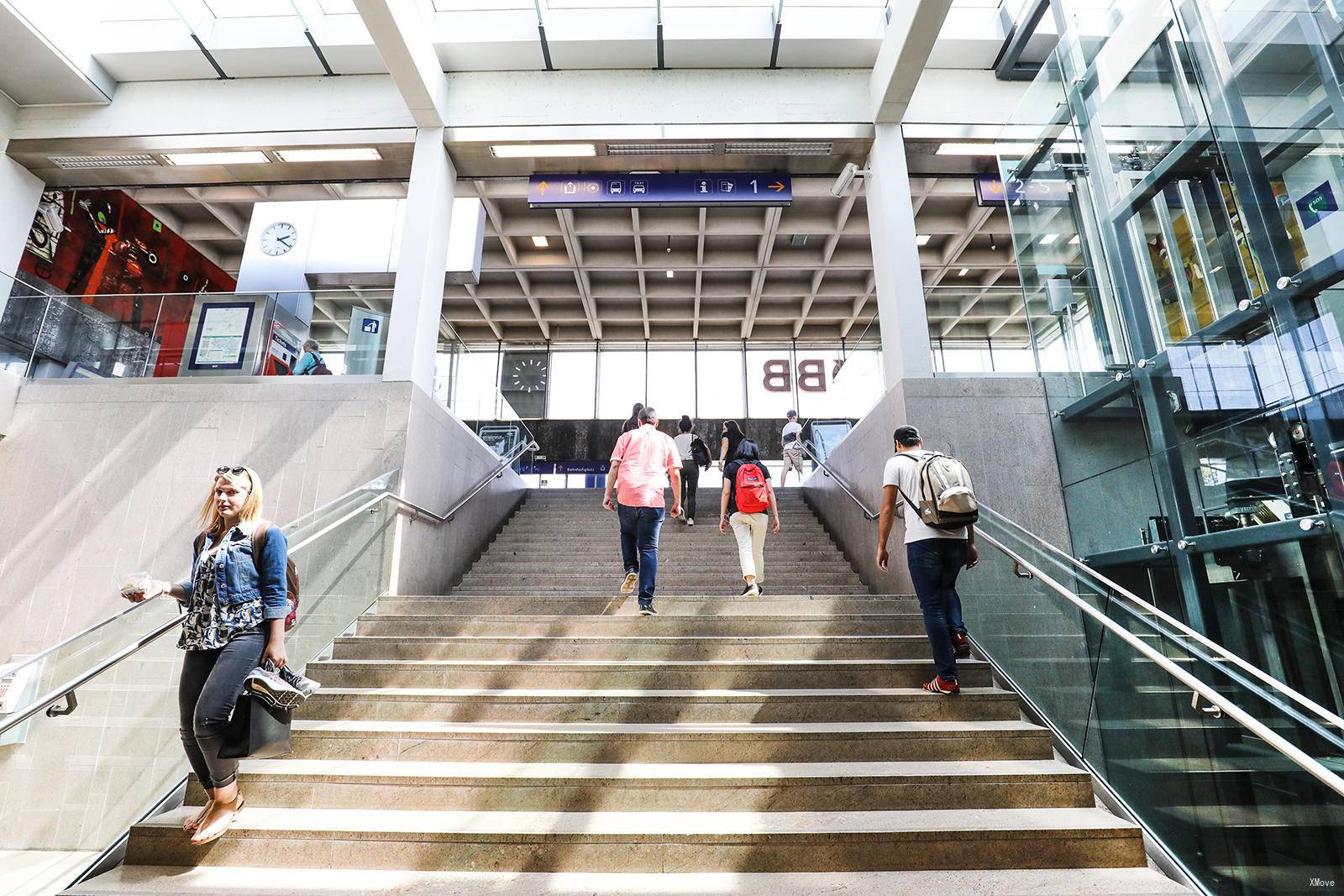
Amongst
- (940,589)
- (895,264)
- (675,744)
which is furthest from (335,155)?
(940,589)

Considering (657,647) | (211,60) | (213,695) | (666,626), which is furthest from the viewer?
(211,60)

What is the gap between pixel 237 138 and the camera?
7.64m

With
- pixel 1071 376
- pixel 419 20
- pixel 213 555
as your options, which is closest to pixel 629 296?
pixel 419 20

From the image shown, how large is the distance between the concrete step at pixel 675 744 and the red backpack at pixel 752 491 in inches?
89.2

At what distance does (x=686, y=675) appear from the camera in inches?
156

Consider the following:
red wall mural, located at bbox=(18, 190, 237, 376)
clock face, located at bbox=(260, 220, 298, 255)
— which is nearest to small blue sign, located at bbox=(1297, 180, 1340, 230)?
red wall mural, located at bbox=(18, 190, 237, 376)

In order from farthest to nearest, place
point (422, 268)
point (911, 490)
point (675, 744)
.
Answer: point (422, 268) → point (911, 490) → point (675, 744)

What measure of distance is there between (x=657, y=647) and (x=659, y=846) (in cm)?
160

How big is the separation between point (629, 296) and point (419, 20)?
8.15m

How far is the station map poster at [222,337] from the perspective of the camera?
6.65m

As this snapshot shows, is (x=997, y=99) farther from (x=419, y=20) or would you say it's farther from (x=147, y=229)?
(x=147, y=229)

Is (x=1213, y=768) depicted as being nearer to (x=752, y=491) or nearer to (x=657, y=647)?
(x=657, y=647)

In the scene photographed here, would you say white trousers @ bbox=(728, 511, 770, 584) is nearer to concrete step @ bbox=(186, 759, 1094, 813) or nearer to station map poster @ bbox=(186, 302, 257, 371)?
concrete step @ bbox=(186, 759, 1094, 813)

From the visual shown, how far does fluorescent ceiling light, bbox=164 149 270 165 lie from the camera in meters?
7.79
